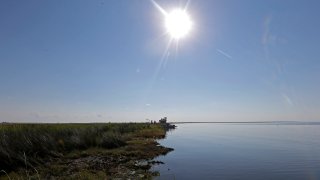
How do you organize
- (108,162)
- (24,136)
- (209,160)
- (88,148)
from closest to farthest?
1. (24,136)
2. (108,162)
3. (209,160)
4. (88,148)

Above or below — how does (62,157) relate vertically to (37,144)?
below

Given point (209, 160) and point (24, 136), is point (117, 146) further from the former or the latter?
point (24, 136)

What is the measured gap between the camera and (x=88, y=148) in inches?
1396

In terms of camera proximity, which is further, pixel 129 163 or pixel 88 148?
pixel 88 148

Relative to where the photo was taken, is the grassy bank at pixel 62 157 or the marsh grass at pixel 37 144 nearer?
the grassy bank at pixel 62 157

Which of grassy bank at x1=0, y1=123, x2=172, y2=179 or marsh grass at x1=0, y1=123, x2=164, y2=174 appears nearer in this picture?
grassy bank at x1=0, y1=123, x2=172, y2=179

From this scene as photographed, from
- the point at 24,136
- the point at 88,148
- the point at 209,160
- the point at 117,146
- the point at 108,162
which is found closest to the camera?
the point at 24,136

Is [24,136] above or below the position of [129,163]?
above

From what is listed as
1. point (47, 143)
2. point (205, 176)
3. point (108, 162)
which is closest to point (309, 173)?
point (205, 176)

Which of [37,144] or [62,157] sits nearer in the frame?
[37,144]

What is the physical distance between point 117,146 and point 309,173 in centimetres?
2085

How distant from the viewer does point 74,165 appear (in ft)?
77.8

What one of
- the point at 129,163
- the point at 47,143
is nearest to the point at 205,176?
the point at 129,163

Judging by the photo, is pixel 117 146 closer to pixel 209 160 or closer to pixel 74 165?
pixel 209 160
